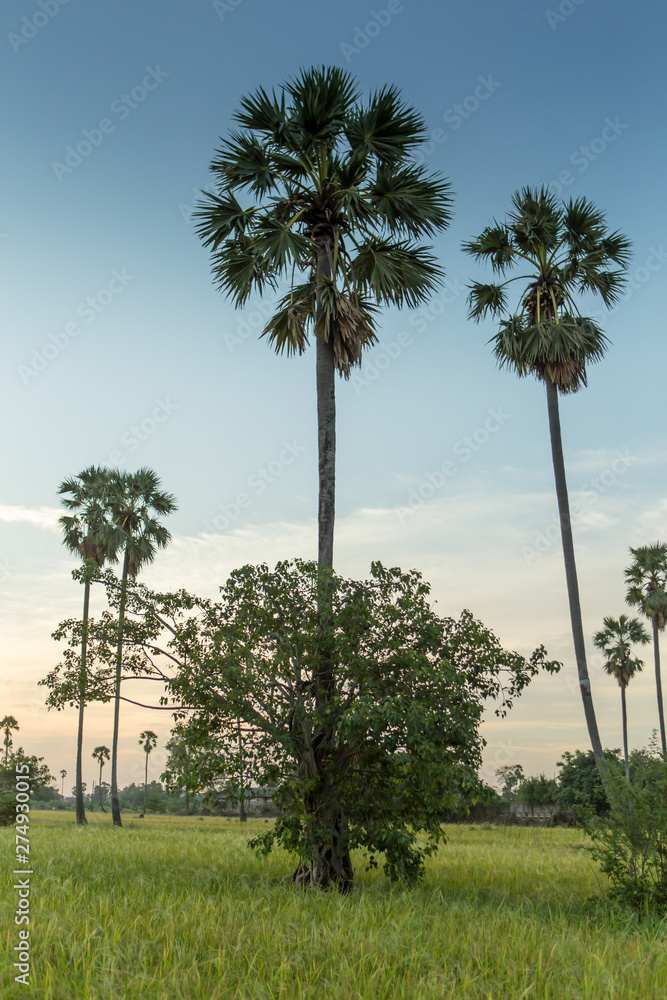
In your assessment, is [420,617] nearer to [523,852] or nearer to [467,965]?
[467,965]

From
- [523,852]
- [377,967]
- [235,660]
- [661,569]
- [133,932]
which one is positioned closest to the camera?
[377,967]

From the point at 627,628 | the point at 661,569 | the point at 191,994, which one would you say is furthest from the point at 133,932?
the point at 627,628

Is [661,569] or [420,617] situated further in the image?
[661,569]

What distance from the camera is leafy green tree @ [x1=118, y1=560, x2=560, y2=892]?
1080cm

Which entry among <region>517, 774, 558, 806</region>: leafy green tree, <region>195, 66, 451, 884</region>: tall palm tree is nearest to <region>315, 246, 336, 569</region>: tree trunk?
<region>195, 66, 451, 884</region>: tall palm tree

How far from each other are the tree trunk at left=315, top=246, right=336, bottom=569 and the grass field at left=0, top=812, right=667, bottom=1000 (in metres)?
5.95

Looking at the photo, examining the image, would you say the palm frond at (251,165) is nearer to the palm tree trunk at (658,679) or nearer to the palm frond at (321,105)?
the palm frond at (321,105)

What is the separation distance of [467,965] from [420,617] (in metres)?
5.47

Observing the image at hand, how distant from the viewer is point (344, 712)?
10469 mm

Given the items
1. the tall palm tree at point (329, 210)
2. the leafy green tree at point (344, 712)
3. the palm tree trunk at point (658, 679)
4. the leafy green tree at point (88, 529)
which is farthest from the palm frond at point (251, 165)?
the palm tree trunk at point (658, 679)

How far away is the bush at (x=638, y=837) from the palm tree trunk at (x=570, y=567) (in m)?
6.65

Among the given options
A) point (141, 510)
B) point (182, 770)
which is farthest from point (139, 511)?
point (182, 770)

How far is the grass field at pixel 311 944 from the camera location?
6598 mm

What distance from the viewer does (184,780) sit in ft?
36.1
